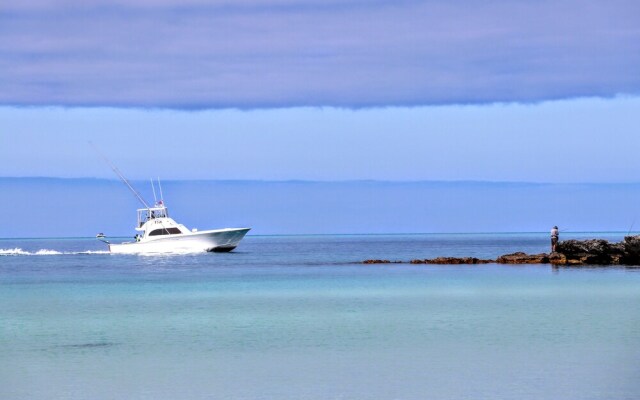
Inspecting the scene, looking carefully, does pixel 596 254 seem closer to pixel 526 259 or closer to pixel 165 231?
pixel 526 259

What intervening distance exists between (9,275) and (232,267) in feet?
57.1

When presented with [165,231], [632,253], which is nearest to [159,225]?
[165,231]

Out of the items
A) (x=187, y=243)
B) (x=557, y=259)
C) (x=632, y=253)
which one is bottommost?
(x=557, y=259)

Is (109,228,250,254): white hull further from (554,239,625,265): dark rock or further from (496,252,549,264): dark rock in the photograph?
(554,239,625,265): dark rock

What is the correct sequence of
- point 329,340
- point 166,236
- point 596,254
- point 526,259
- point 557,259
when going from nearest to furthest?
1. point 329,340
2. point 596,254
3. point 557,259
4. point 526,259
5. point 166,236

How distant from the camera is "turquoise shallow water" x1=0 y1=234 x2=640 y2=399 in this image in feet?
68.6

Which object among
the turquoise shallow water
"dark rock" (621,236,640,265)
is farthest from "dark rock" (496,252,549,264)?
the turquoise shallow water

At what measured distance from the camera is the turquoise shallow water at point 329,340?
20.9m

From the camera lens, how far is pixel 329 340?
28719 mm

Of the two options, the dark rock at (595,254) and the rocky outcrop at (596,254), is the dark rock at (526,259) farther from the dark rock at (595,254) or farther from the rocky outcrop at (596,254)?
the dark rock at (595,254)

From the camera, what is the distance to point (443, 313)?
120ft

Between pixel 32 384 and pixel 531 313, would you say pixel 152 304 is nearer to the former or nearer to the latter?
pixel 531 313

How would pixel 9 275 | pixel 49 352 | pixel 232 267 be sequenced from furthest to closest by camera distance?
1. pixel 232 267
2. pixel 9 275
3. pixel 49 352

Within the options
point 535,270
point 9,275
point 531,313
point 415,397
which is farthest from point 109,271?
point 415,397
